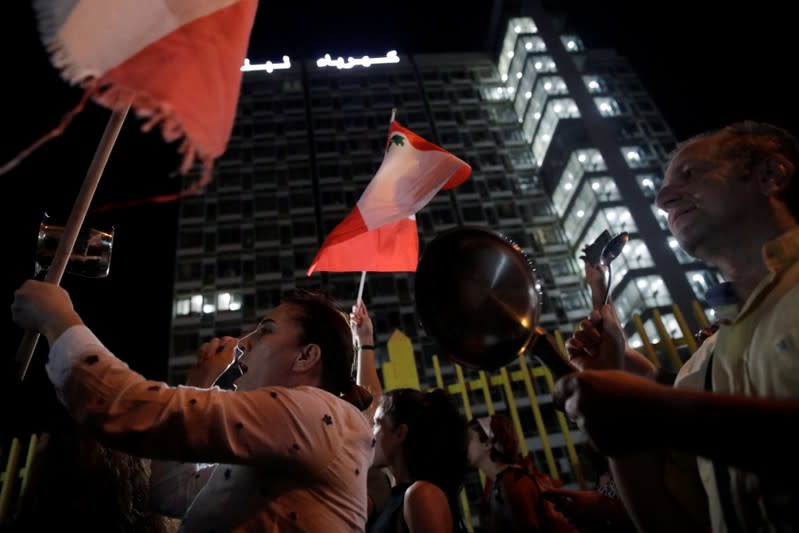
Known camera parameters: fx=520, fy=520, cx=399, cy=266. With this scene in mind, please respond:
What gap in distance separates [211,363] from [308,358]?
0.91m

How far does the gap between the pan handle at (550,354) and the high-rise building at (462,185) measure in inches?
1352

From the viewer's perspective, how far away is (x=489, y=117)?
52.5 meters

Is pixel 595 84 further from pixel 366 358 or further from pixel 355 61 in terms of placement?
pixel 366 358

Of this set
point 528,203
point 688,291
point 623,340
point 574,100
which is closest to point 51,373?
point 623,340

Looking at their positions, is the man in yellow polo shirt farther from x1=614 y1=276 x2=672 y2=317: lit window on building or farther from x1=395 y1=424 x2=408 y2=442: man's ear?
x1=614 y1=276 x2=672 y2=317: lit window on building

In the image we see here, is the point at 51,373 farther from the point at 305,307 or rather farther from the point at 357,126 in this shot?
the point at 357,126

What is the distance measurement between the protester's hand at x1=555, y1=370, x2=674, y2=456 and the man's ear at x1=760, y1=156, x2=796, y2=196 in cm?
→ 119

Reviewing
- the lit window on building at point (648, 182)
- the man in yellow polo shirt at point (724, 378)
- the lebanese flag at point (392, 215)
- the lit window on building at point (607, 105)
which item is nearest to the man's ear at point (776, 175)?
the man in yellow polo shirt at point (724, 378)

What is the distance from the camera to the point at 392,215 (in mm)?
4621

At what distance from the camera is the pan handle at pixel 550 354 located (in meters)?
1.41

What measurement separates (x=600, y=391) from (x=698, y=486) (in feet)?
3.62

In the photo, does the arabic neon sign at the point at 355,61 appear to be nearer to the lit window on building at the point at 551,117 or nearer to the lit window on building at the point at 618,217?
the lit window on building at the point at 551,117

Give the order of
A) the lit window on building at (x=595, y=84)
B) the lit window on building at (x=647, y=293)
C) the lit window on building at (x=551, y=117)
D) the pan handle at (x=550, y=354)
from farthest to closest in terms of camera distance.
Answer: the lit window on building at (x=595, y=84) < the lit window on building at (x=551, y=117) < the lit window on building at (x=647, y=293) < the pan handle at (x=550, y=354)

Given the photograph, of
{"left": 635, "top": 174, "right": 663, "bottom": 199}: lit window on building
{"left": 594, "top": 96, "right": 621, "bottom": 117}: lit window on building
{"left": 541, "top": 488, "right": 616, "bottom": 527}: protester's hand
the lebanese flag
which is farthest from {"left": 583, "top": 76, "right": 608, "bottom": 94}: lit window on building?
{"left": 541, "top": 488, "right": 616, "bottom": 527}: protester's hand
